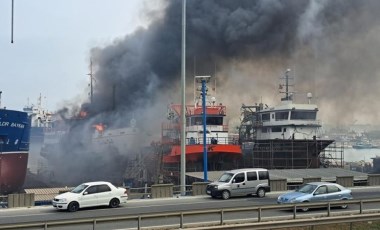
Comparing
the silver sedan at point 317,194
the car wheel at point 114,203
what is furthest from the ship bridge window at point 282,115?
the car wheel at point 114,203

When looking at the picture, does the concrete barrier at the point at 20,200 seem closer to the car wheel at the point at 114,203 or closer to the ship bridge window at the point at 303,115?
the car wheel at the point at 114,203

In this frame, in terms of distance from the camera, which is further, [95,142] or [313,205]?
[95,142]

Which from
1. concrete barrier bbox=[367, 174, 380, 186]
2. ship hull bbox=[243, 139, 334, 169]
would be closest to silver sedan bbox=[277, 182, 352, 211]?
concrete barrier bbox=[367, 174, 380, 186]

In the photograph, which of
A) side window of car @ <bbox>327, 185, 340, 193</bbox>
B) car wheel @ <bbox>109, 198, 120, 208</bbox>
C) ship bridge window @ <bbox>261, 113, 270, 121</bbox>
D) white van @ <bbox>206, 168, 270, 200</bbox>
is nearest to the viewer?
side window of car @ <bbox>327, 185, 340, 193</bbox>

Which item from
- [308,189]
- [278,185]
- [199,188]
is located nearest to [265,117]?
[278,185]

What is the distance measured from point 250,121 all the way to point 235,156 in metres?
13.0

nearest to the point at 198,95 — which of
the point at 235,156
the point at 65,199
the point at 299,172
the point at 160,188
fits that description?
the point at 235,156

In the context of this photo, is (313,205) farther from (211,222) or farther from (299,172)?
(299,172)

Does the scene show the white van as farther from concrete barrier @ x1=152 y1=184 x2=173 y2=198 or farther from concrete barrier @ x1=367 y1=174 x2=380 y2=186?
concrete barrier @ x1=367 y1=174 x2=380 y2=186

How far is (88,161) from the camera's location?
55.9 metres

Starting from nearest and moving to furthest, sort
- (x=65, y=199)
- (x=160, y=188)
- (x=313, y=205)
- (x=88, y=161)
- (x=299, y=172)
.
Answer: (x=313, y=205) < (x=65, y=199) < (x=160, y=188) < (x=299, y=172) < (x=88, y=161)

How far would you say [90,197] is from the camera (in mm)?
19469

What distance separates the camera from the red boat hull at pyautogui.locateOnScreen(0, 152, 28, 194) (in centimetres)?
3688

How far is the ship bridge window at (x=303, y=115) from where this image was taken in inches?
2137
